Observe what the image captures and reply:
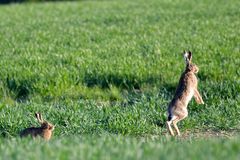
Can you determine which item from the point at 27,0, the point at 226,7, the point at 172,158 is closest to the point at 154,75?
the point at 172,158

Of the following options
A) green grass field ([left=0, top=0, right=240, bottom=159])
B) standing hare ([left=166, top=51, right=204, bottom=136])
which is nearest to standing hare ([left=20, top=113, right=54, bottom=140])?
green grass field ([left=0, top=0, right=240, bottom=159])

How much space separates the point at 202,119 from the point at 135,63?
508 cm

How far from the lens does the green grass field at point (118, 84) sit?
24.2 ft

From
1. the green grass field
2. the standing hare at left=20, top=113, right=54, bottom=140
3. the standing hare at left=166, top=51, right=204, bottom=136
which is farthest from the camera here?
the standing hare at left=166, top=51, right=204, bottom=136

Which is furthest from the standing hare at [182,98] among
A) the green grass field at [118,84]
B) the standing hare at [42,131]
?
the standing hare at [42,131]

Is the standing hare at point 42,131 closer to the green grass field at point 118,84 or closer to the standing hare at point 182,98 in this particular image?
the green grass field at point 118,84

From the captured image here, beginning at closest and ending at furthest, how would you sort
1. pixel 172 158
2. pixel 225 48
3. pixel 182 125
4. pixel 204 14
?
pixel 172 158
pixel 182 125
pixel 225 48
pixel 204 14

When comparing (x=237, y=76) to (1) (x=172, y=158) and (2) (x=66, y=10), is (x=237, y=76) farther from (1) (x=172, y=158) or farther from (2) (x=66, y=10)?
(2) (x=66, y=10)

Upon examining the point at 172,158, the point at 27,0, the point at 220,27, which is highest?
the point at 172,158

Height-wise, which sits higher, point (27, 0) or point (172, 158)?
point (172, 158)

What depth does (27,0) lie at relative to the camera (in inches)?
1847

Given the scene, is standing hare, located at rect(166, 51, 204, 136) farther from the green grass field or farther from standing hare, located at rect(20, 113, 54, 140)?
standing hare, located at rect(20, 113, 54, 140)

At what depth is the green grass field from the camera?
7383 mm

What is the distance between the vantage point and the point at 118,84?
14.8 meters
